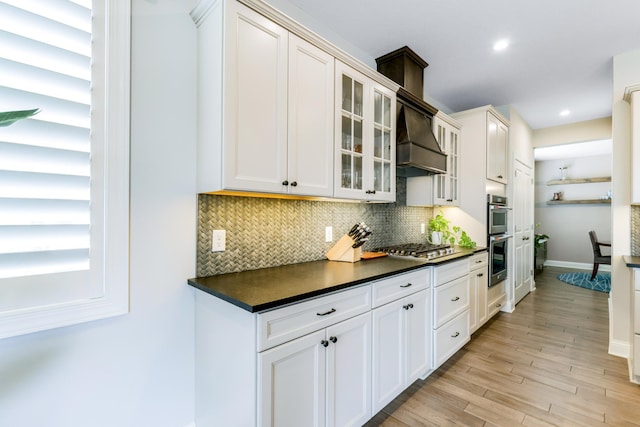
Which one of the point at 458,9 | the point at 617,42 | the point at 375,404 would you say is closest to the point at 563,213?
the point at 617,42

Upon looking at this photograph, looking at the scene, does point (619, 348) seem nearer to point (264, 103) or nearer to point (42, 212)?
point (264, 103)

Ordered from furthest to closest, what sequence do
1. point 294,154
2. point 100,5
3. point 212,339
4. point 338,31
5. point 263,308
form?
1. point 338,31
2. point 294,154
3. point 212,339
4. point 100,5
5. point 263,308

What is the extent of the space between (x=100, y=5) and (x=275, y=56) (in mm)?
797

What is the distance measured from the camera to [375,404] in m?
1.72

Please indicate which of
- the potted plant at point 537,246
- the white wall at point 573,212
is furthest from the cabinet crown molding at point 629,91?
the white wall at point 573,212

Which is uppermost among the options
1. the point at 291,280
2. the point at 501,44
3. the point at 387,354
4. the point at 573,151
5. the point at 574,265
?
the point at 501,44

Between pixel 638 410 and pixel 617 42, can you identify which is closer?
pixel 638 410

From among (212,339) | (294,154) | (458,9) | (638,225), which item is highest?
(458,9)

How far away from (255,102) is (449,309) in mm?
2148

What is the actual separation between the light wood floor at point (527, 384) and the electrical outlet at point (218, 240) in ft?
4.53

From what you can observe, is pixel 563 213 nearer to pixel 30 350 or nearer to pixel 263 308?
pixel 263 308

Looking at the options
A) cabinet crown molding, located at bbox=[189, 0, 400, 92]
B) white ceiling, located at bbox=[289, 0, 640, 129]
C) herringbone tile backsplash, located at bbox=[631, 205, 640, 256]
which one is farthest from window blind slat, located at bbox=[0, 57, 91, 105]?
herringbone tile backsplash, located at bbox=[631, 205, 640, 256]

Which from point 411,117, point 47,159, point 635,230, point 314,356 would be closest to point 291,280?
point 314,356

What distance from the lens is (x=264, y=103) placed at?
5.12 ft
